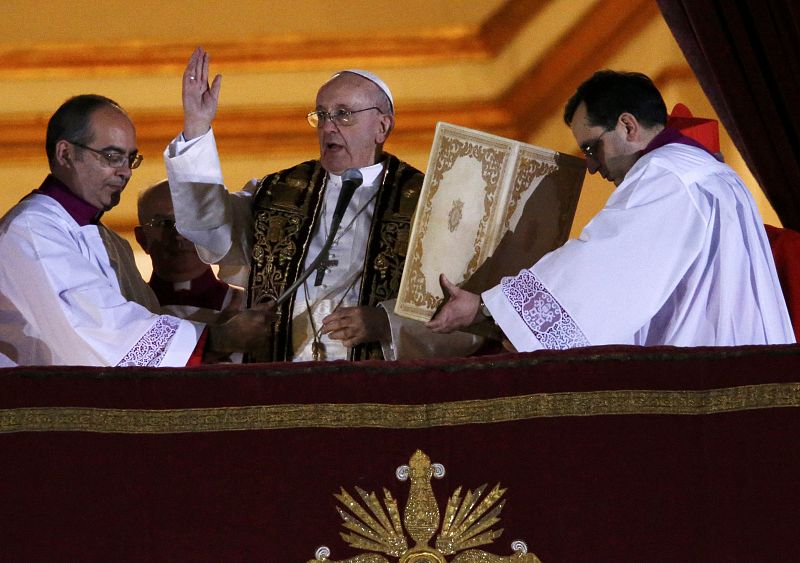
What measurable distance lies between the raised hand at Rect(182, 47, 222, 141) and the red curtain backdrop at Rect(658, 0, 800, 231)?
1386 mm

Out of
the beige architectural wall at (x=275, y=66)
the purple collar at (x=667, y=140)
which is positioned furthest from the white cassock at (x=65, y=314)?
the beige architectural wall at (x=275, y=66)

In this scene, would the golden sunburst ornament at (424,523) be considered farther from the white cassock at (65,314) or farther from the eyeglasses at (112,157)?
the eyeglasses at (112,157)

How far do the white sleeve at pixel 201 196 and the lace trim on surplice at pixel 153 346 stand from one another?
15.1 inches

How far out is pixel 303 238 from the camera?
150 inches

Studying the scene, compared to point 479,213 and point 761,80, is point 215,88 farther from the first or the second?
point 761,80

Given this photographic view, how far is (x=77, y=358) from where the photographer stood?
336 cm

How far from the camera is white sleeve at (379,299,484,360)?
140 inches

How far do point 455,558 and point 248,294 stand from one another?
1.50 meters

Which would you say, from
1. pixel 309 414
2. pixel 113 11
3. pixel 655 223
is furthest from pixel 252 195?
pixel 113 11

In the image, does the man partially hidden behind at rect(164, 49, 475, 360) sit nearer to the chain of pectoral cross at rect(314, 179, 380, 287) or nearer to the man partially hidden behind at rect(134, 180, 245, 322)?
the chain of pectoral cross at rect(314, 179, 380, 287)

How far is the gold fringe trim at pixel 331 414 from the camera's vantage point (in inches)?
99.5

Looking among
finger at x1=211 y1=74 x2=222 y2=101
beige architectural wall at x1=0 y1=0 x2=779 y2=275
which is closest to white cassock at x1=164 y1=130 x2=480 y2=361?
finger at x1=211 y1=74 x2=222 y2=101

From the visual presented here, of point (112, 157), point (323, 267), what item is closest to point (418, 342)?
point (323, 267)

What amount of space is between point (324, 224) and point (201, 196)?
15.1 inches
